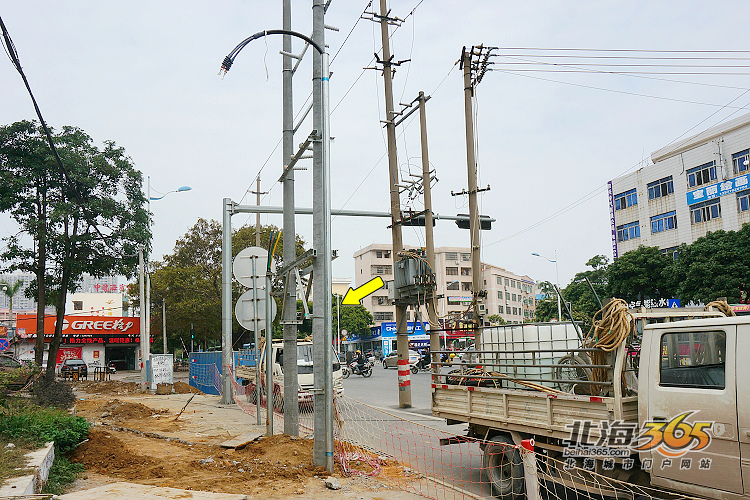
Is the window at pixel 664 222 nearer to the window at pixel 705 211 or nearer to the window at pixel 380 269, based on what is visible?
the window at pixel 705 211

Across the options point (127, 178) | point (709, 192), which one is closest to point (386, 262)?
point (709, 192)

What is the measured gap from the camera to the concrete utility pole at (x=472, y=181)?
46.0 feet

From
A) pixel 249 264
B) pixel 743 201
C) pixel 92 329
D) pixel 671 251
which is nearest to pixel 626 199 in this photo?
pixel 671 251

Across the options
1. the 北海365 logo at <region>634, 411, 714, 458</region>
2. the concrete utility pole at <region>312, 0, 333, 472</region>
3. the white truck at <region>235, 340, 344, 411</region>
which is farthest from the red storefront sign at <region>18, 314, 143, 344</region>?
the 北海365 logo at <region>634, 411, 714, 458</region>

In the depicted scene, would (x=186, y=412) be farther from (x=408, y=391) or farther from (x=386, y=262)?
(x=386, y=262)

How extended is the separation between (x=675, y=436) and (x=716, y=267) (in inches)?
1116

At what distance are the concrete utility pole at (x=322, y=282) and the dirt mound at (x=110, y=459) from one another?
97.8 inches

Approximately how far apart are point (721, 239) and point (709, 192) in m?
6.36

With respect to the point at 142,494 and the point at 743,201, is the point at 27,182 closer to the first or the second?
the point at 142,494

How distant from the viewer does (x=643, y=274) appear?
34.8 meters

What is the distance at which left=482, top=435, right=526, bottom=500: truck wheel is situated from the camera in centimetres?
670

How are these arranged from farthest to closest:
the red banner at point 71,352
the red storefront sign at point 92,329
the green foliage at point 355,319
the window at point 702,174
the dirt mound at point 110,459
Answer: the green foliage at point 355,319 < the red storefront sign at point 92,329 < the red banner at point 71,352 < the window at point 702,174 < the dirt mound at point 110,459

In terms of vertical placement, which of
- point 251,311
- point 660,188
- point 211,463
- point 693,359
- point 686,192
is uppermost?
point 660,188

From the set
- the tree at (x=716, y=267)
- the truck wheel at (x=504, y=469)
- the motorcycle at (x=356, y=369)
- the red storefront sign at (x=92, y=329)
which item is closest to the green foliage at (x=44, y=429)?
the truck wheel at (x=504, y=469)
